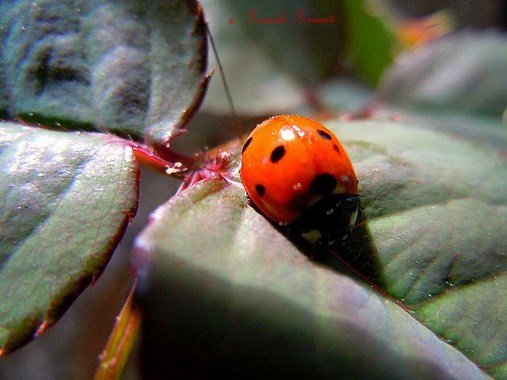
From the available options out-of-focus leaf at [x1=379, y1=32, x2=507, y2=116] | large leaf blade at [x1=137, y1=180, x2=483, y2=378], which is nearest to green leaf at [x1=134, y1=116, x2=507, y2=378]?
large leaf blade at [x1=137, y1=180, x2=483, y2=378]

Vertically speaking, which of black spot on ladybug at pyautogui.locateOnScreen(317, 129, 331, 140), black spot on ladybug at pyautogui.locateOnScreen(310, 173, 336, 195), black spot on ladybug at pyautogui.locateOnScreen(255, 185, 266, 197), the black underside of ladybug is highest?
black spot on ladybug at pyautogui.locateOnScreen(317, 129, 331, 140)

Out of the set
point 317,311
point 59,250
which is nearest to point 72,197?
point 59,250

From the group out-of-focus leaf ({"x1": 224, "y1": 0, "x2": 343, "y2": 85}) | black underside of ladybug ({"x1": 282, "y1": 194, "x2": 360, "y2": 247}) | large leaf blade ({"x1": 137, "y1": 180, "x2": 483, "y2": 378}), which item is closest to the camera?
large leaf blade ({"x1": 137, "y1": 180, "x2": 483, "y2": 378})

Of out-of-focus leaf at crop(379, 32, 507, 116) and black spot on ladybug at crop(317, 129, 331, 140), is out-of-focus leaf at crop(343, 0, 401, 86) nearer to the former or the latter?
out-of-focus leaf at crop(379, 32, 507, 116)

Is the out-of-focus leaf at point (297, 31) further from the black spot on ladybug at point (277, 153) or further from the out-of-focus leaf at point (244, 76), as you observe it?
the black spot on ladybug at point (277, 153)

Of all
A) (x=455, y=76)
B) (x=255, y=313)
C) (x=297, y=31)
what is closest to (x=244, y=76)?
(x=297, y=31)

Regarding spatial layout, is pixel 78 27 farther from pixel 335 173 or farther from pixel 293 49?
pixel 293 49

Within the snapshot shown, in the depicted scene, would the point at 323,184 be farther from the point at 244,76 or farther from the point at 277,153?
the point at 244,76
